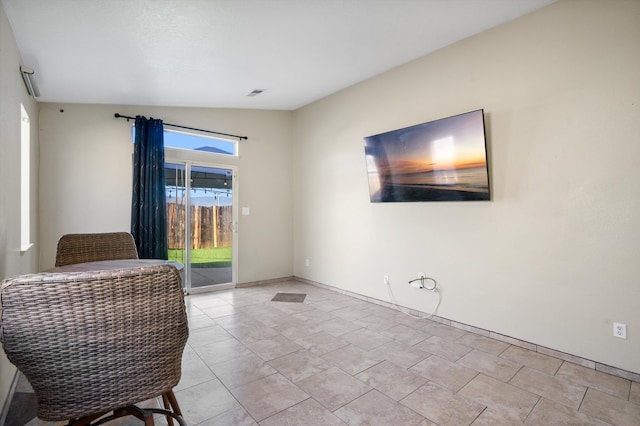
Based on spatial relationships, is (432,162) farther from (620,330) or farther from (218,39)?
(218,39)

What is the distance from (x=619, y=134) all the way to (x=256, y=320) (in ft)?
12.2

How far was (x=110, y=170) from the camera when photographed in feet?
13.2

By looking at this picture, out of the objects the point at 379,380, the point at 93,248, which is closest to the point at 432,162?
the point at 379,380

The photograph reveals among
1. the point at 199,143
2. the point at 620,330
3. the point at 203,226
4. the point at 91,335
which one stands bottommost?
the point at 620,330

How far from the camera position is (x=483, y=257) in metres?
3.09

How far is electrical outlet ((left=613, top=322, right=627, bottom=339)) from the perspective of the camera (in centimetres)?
231

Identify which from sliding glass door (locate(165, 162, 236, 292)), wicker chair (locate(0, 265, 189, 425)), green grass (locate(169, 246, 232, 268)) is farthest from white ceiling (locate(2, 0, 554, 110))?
green grass (locate(169, 246, 232, 268))

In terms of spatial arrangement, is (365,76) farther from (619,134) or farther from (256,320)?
(256,320)

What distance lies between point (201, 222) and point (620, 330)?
4.87 m

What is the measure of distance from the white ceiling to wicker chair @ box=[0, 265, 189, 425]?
2054 millimetres

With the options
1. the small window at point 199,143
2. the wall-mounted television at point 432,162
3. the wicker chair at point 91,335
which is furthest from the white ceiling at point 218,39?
the wicker chair at point 91,335

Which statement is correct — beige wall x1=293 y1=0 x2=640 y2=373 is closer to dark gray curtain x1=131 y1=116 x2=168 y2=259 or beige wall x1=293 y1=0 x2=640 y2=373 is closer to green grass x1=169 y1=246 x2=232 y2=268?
green grass x1=169 y1=246 x2=232 y2=268

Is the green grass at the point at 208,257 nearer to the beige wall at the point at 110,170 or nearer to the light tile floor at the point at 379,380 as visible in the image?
the beige wall at the point at 110,170

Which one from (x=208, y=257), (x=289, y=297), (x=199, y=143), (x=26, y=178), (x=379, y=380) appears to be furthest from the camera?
(x=208, y=257)
